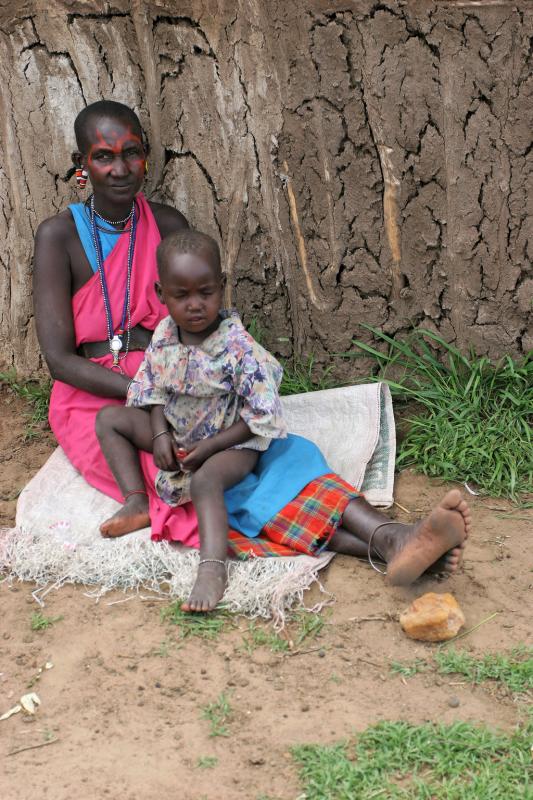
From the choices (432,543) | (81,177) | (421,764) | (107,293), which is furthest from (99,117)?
(421,764)

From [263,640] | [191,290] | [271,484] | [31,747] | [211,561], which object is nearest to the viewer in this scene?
[31,747]

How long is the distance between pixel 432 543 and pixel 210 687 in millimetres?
765

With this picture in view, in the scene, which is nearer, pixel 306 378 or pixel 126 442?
pixel 126 442

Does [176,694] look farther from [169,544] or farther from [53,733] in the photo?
[169,544]

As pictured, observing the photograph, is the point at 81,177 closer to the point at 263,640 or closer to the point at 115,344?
the point at 115,344

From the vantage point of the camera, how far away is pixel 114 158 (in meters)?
3.48

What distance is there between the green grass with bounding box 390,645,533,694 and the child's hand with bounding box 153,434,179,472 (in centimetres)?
101

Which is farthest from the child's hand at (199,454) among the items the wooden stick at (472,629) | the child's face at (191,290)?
the wooden stick at (472,629)

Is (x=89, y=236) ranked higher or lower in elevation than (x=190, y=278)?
higher

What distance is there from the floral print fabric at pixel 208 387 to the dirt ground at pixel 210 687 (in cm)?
50

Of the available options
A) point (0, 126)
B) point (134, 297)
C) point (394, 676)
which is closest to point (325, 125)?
point (134, 297)

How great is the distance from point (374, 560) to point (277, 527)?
1.11 ft

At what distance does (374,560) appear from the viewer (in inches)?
121

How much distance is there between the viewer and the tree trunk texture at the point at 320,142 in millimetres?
3434
